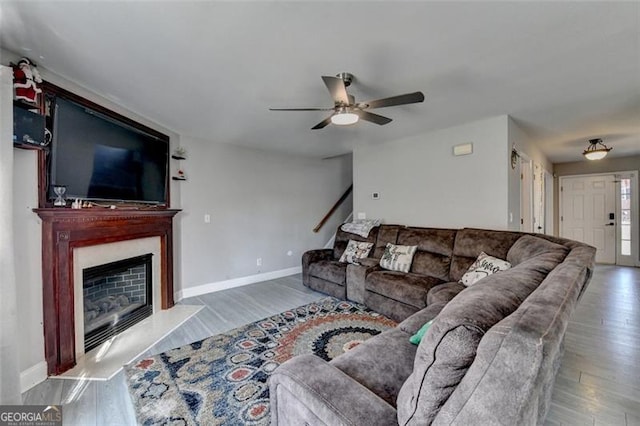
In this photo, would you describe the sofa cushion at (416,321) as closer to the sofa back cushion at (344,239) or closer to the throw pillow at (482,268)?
the throw pillow at (482,268)

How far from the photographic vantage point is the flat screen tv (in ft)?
6.84

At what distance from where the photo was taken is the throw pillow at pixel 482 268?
7.93 ft

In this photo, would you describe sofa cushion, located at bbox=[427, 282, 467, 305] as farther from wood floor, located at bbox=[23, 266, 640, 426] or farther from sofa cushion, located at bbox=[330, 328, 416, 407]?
sofa cushion, located at bbox=[330, 328, 416, 407]

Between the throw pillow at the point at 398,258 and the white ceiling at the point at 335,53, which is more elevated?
the white ceiling at the point at 335,53

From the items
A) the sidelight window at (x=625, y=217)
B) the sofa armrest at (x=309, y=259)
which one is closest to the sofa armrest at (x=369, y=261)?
the sofa armrest at (x=309, y=259)

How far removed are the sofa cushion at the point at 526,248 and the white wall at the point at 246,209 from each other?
349 cm

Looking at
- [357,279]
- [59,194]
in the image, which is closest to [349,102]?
[357,279]

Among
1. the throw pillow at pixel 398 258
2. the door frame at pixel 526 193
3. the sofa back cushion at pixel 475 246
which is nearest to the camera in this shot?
the sofa back cushion at pixel 475 246

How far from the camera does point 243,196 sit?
436 centimetres

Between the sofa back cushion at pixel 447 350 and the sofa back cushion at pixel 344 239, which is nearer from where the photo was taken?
the sofa back cushion at pixel 447 350

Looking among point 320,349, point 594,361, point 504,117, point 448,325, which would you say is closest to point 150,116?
point 320,349

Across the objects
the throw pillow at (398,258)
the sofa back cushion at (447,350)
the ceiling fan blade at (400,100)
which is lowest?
the throw pillow at (398,258)

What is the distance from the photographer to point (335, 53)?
184 centimetres

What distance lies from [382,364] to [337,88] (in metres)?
1.78
